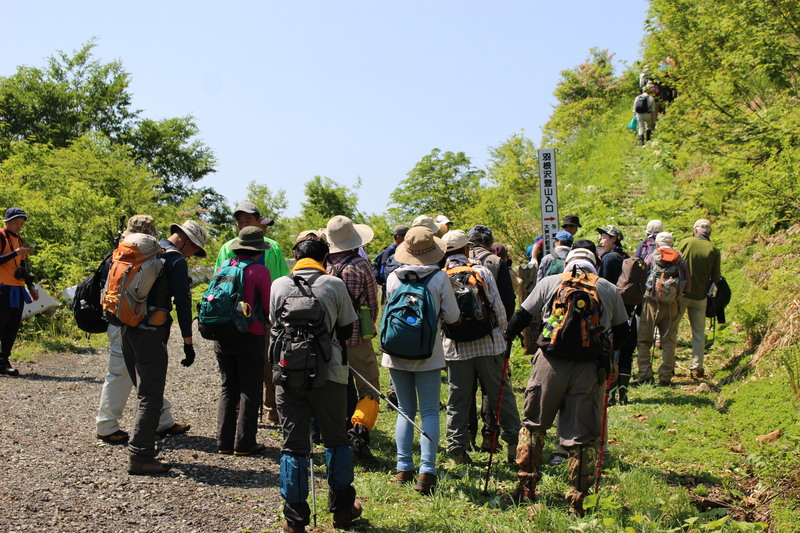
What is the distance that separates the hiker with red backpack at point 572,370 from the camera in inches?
189

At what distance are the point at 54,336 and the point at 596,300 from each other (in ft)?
32.8

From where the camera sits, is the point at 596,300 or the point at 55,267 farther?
the point at 55,267

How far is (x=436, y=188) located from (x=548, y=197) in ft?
41.1

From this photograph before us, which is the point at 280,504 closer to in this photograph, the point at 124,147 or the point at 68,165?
the point at 68,165

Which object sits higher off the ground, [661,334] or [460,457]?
[661,334]

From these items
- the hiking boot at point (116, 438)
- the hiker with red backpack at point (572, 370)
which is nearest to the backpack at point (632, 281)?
the hiker with red backpack at point (572, 370)

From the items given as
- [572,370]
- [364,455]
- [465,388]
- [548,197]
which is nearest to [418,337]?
[465,388]

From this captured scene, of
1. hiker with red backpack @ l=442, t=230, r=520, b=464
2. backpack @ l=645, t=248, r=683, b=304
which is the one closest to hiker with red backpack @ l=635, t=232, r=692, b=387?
backpack @ l=645, t=248, r=683, b=304

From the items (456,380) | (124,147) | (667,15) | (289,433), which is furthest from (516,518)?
(124,147)

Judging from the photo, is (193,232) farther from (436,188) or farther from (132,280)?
(436,188)

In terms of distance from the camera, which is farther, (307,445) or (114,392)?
(114,392)

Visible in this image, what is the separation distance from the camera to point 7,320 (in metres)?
8.79

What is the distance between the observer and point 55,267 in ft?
43.9

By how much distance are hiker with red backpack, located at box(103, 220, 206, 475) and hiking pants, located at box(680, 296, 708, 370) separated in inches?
254
